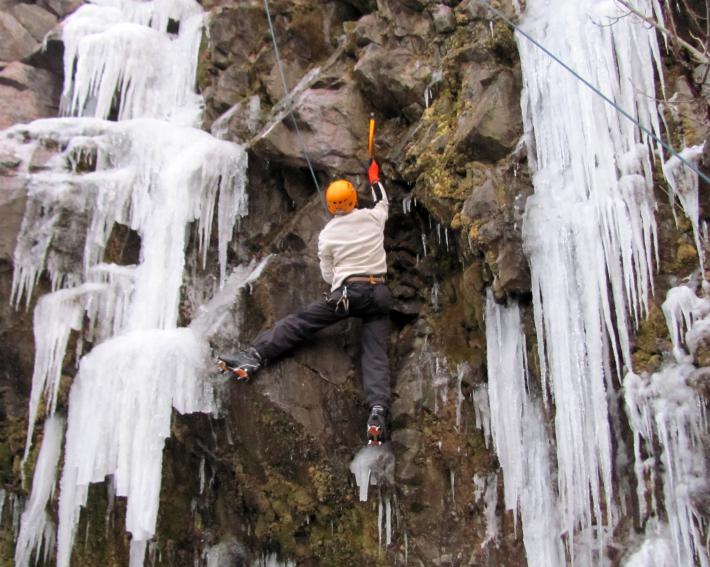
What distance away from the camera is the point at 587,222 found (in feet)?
14.8

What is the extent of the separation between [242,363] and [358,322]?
106 cm

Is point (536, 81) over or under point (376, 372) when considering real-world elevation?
over

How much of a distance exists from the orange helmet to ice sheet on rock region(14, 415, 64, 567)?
302 centimetres

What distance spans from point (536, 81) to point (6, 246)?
16.2 feet

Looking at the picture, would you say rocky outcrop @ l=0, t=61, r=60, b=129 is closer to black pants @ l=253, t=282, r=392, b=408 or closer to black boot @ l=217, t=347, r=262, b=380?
black boot @ l=217, t=347, r=262, b=380

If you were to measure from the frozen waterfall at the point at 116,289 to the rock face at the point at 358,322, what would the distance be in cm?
13

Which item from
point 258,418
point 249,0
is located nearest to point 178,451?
point 258,418

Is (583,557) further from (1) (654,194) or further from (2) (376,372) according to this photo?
(1) (654,194)

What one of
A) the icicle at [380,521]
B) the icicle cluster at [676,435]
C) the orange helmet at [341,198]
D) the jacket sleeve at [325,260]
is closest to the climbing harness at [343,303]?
the jacket sleeve at [325,260]

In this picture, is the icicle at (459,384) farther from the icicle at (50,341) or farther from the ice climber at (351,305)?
the icicle at (50,341)

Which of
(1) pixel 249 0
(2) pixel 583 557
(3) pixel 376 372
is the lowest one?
(2) pixel 583 557

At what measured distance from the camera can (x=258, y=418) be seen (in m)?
5.44

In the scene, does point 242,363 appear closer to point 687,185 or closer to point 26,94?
point 687,185

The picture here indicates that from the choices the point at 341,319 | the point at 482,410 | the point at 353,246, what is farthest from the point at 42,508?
the point at 482,410
